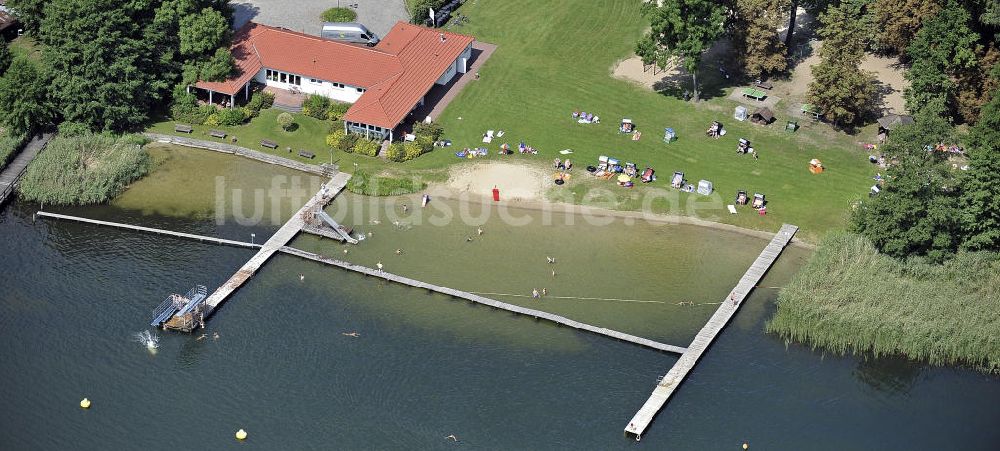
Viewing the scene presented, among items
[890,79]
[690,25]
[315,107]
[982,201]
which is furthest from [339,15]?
[982,201]

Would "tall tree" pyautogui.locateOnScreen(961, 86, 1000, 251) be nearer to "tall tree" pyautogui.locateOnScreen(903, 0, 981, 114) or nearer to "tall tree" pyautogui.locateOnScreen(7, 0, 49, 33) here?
"tall tree" pyautogui.locateOnScreen(903, 0, 981, 114)

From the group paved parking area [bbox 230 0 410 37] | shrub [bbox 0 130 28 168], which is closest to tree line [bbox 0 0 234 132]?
shrub [bbox 0 130 28 168]

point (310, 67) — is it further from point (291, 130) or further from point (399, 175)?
point (399, 175)

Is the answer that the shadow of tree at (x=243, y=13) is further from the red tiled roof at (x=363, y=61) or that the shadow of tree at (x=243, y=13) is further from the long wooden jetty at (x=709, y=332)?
the long wooden jetty at (x=709, y=332)

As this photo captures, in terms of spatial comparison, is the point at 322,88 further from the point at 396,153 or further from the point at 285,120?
the point at 396,153

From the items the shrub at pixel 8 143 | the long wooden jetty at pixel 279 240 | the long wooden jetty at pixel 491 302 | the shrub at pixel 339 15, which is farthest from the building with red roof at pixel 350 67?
the long wooden jetty at pixel 491 302

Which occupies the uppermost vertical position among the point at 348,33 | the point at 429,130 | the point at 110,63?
the point at 110,63
